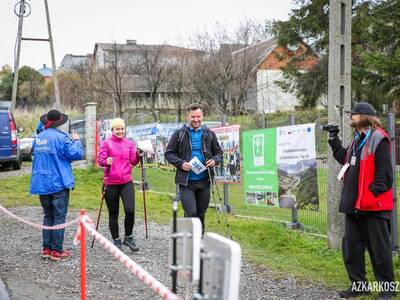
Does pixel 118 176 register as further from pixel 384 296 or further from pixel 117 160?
pixel 384 296

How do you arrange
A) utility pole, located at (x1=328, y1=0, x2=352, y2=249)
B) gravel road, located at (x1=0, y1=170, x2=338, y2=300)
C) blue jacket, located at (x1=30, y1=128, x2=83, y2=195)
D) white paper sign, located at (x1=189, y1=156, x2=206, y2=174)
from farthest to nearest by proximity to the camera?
white paper sign, located at (x1=189, y1=156, x2=206, y2=174) → blue jacket, located at (x1=30, y1=128, x2=83, y2=195) → utility pole, located at (x1=328, y1=0, x2=352, y2=249) → gravel road, located at (x1=0, y1=170, x2=338, y2=300)

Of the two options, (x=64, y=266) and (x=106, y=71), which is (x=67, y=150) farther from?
(x=106, y=71)

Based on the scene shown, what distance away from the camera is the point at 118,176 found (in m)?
8.37

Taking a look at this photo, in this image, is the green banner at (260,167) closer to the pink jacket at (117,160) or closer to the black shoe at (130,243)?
the pink jacket at (117,160)

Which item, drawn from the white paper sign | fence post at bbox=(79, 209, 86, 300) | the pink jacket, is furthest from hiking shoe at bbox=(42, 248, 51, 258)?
fence post at bbox=(79, 209, 86, 300)

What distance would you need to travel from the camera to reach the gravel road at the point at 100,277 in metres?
6.30

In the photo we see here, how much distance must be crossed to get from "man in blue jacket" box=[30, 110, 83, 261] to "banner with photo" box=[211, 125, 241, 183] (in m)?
4.25

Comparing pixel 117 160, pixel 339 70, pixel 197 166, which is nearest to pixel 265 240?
pixel 197 166

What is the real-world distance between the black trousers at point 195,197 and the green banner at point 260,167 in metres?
2.17

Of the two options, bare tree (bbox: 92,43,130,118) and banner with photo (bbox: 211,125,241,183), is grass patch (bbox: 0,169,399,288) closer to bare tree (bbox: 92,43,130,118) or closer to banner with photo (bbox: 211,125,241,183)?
banner with photo (bbox: 211,125,241,183)

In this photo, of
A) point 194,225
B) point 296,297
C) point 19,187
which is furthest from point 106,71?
point 194,225

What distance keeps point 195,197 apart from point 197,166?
0.45 metres

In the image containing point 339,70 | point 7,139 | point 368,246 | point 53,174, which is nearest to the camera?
point 368,246

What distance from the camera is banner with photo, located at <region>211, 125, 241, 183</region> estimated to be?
1141 cm
